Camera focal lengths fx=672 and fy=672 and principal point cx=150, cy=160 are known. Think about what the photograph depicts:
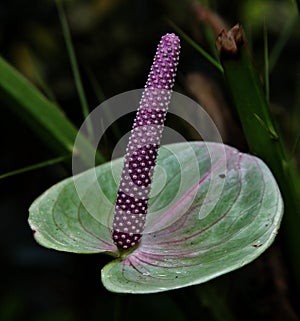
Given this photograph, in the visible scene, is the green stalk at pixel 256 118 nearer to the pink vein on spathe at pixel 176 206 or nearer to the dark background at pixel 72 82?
the pink vein on spathe at pixel 176 206

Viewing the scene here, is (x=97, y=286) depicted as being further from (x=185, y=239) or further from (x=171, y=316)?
(x=185, y=239)

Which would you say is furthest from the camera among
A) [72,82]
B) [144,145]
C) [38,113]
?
[72,82]

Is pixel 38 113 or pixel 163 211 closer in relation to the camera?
pixel 163 211

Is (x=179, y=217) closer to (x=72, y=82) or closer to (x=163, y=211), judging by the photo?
(x=163, y=211)

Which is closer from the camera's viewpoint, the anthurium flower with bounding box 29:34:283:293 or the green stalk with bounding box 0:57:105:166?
the anthurium flower with bounding box 29:34:283:293

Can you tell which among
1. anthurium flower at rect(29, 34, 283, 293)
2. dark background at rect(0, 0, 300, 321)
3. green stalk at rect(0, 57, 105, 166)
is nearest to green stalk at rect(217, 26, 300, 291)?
anthurium flower at rect(29, 34, 283, 293)

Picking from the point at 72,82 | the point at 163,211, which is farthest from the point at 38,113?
the point at 72,82

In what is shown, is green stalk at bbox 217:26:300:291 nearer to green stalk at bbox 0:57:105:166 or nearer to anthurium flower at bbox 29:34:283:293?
anthurium flower at bbox 29:34:283:293
